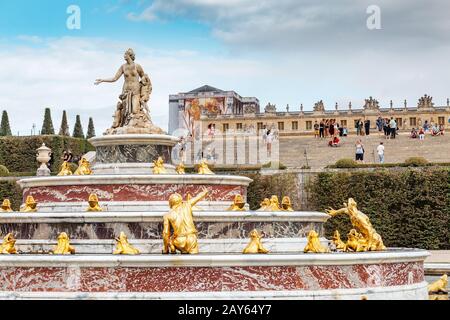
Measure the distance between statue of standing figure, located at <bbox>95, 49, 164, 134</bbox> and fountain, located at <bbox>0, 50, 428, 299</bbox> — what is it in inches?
1.3

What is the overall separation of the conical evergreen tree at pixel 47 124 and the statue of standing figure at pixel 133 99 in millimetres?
41494

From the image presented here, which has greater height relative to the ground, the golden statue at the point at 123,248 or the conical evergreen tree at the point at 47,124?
the conical evergreen tree at the point at 47,124

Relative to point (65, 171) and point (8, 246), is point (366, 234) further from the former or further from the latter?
point (65, 171)

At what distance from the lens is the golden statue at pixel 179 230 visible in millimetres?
14211

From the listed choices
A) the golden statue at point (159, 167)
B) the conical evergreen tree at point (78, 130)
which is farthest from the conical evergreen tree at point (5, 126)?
the golden statue at point (159, 167)

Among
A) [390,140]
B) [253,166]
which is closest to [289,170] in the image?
[253,166]

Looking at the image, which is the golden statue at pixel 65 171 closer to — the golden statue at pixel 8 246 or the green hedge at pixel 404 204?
the golden statue at pixel 8 246

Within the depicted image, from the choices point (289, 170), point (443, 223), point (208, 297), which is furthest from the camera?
point (289, 170)

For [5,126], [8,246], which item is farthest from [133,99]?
[5,126]

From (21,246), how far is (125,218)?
98.0 inches

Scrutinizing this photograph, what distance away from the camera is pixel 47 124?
210 feet

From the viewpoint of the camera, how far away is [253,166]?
40.8m

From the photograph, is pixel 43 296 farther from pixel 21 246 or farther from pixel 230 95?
pixel 230 95
